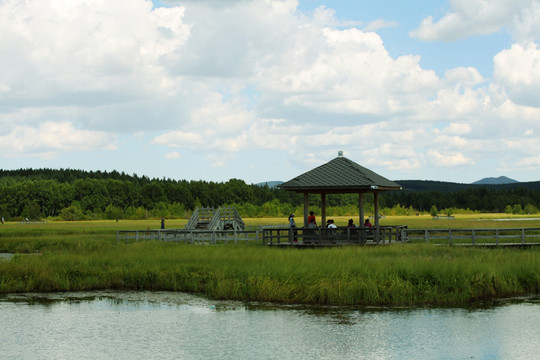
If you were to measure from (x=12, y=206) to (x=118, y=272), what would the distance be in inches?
5607

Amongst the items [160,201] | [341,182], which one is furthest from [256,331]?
[160,201]

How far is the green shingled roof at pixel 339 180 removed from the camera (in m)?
33.2

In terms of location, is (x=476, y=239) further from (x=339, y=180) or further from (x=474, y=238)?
(x=339, y=180)

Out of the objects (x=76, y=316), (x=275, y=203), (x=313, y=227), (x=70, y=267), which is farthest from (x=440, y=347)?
(x=275, y=203)

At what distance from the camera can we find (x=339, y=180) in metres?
33.7

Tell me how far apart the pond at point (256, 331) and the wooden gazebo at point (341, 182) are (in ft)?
43.7

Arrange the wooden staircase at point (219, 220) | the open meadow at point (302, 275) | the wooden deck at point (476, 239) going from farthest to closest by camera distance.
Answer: the wooden staircase at point (219, 220) → the wooden deck at point (476, 239) → the open meadow at point (302, 275)

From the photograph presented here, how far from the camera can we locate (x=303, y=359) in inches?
567

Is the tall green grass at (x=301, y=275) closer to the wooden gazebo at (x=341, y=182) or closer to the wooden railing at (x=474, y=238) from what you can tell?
the wooden gazebo at (x=341, y=182)

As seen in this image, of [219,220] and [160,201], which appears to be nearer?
[219,220]

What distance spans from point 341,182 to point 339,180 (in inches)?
13.1

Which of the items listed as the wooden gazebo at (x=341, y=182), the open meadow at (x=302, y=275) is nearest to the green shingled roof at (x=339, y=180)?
the wooden gazebo at (x=341, y=182)

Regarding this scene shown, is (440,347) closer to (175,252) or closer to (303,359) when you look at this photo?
(303,359)

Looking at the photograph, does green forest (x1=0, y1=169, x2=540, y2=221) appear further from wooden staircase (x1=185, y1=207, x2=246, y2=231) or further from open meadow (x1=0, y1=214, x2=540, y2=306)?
open meadow (x1=0, y1=214, x2=540, y2=306)
